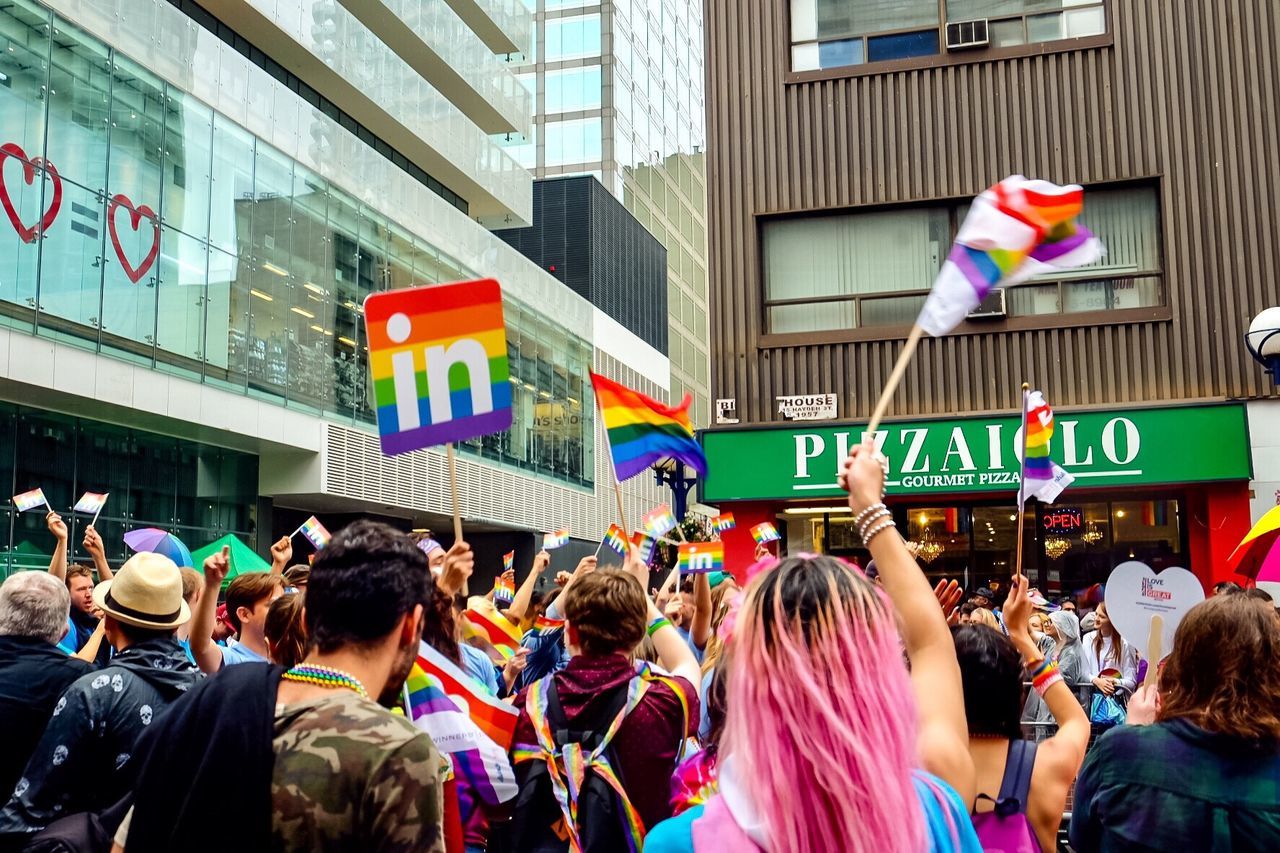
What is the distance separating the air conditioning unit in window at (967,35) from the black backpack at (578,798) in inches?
477

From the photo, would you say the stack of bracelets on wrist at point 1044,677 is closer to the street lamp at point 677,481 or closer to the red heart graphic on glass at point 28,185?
the street lamp at point 677,481

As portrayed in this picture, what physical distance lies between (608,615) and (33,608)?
225 cm

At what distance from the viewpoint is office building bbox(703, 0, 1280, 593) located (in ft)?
44.5

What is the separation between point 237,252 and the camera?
22.3m

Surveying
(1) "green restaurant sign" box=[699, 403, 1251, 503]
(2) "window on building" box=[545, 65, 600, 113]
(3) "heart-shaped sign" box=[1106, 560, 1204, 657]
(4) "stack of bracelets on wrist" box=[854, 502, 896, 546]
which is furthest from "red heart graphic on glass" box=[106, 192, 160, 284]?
(2) "window on building" box=[545, 65, 600, 113]

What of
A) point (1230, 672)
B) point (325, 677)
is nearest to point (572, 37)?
point (1230, 672)

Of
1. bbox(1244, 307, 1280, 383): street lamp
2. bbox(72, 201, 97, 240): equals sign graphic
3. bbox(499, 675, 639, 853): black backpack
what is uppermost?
bbox(72, 201, 97, 240): equals sign graphic

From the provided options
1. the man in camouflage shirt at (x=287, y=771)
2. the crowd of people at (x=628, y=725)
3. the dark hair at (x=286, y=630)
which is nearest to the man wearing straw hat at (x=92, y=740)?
the crowd of people at (x=628, y=725)

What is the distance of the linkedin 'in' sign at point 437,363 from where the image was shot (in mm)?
4688

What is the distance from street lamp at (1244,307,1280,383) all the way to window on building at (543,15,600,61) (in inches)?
1820

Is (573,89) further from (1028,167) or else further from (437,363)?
(437,363)

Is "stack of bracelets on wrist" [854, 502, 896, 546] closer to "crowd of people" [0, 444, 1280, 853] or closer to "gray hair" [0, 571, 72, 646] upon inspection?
"crowd of people" [0, 444, 1280, 853]

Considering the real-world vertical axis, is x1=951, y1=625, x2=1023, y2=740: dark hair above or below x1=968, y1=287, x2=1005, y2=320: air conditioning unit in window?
below

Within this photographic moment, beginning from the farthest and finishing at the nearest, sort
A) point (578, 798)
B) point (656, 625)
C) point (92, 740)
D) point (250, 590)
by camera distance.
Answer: point (250, 590), point (656, 625), point (578, 798), point (92, 740)
